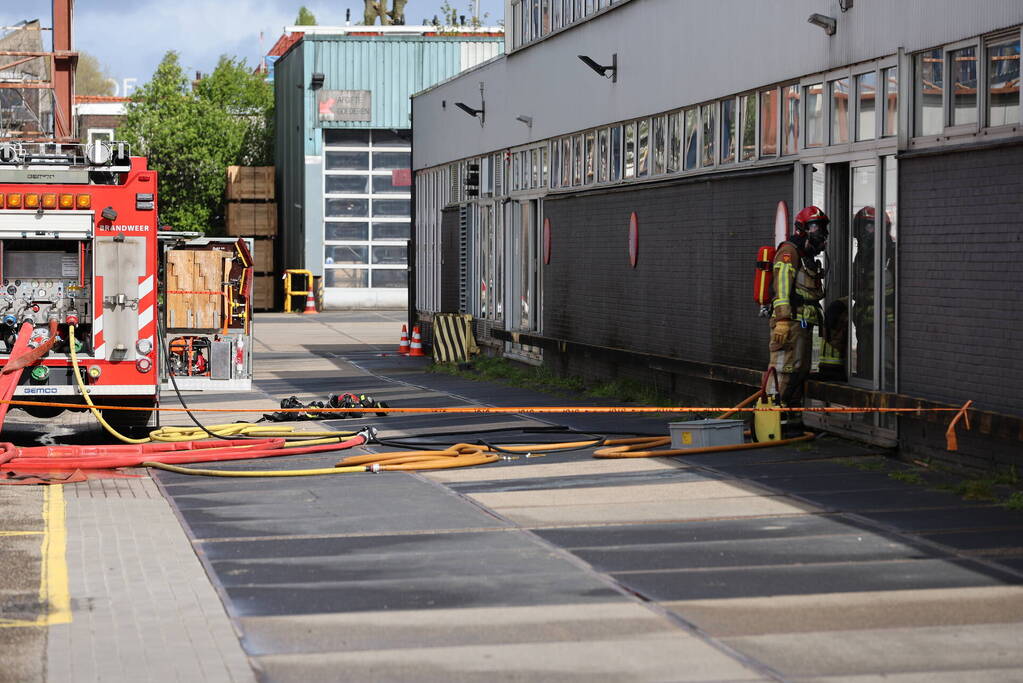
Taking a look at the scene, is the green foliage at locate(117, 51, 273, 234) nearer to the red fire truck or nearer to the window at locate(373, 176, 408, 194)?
the window at locate(373, 176, 408, 194)

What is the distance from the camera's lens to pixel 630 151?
20391mm

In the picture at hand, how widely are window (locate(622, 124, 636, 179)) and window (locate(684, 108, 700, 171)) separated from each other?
72.1 inches

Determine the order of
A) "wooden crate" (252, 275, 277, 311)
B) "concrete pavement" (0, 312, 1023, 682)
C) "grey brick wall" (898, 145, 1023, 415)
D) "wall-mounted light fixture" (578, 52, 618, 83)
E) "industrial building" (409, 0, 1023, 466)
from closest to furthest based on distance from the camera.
Answer: 1. "concrete pavement" (0, 312, 1023, 682)
2. "grey brick wall" (898, 145, 1023, 415)
3. "industrial building" (409, 0, 1023, 466)
4. "wall-mounted light fixture" (578, 52, 618, 83)
5. "wooden crate" (252, 275, 277, 311)

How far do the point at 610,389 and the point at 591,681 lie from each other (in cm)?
1370

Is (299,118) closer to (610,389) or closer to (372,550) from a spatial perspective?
(610,389)

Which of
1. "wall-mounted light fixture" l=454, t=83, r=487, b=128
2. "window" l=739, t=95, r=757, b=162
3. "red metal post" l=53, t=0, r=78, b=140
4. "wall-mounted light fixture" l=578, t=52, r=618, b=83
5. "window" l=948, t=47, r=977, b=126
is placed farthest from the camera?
"wall-mounted light fixture" l=454, t=83, r=487, b=128

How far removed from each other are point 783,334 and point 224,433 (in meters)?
5.60

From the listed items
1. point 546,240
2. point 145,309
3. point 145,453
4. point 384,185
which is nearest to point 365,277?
point 384,185

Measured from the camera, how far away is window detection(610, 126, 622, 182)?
68.1 ft

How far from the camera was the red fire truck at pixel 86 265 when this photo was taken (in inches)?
583

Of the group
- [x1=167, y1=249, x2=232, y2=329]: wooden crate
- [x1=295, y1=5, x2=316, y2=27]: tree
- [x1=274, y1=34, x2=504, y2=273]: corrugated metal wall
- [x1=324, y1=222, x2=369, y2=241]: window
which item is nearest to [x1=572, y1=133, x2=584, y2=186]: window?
[x1=167, y1=249, x2=232, y2=329]: wooden crate

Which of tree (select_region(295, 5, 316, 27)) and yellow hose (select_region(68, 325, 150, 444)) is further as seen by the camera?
tree (select_region(295, 5, 316, 27))

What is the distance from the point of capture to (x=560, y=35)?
23.4 meters

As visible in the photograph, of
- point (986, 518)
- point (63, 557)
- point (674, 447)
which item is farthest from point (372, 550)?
point (674, 447)
